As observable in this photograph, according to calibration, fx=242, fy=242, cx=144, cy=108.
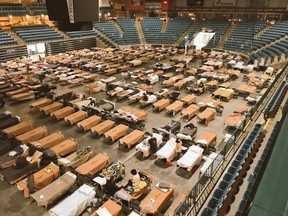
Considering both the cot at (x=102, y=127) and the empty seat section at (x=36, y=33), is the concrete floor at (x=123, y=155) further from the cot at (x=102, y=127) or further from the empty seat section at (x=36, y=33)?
the empty seat section at (x=36, y=33)

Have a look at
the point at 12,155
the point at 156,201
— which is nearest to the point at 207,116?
the point at 156,201

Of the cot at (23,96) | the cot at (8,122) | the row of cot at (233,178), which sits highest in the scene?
the row of cot at (233,178)

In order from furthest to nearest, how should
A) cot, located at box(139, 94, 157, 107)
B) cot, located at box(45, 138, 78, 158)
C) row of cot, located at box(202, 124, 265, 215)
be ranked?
cot, located at box(139, 94, 157, 107) → cot, located at box(45, 138, 78, 158) → row of cot, located at box(202, 124, 265, 215)

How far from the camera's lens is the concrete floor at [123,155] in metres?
8.04

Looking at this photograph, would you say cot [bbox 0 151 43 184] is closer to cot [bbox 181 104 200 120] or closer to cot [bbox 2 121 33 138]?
cot [bbox 2 121 33 138]

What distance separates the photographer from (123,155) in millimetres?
10492

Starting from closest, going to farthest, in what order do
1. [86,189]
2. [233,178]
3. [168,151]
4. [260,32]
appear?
[233,178]
[86,189]
[168,151]
[260,32]

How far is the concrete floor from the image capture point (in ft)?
26.4

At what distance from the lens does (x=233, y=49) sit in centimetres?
2852

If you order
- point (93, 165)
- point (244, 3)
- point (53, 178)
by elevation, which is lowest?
point (53, 178)

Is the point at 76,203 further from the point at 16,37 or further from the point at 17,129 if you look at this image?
the point at 16,37

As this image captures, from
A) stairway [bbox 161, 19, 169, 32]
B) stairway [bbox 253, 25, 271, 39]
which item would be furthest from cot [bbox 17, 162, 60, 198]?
stairway [bbox 161, 19, 169, 32]

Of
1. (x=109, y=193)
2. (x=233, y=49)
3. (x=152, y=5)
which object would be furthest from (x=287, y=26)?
(x=109, y=193)

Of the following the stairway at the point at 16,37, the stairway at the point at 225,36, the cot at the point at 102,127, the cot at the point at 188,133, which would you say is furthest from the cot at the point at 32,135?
the stairway at the point at 225,36
